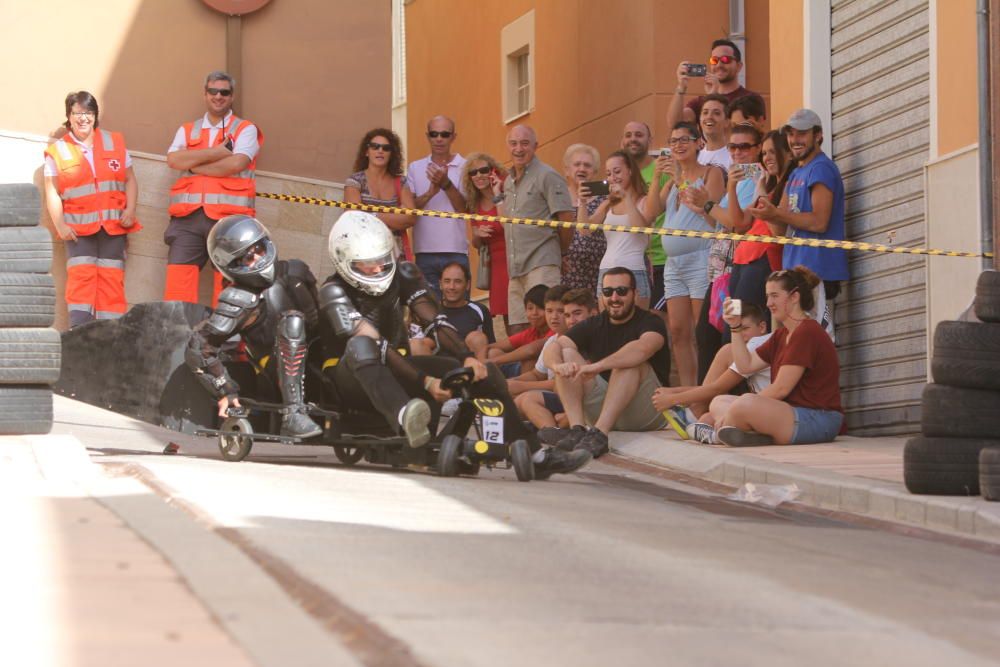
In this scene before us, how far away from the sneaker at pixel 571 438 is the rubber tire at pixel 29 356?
369 cm

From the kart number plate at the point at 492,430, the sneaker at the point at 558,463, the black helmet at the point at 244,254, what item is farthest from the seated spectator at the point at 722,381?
the black helmet at the point at 244,254

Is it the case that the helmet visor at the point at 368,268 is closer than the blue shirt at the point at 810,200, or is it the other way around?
the helmet visor at the point at 368,268

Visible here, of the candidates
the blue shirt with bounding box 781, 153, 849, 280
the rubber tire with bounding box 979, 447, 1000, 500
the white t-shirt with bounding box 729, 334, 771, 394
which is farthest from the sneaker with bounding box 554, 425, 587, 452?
the rubber tire with bounding box 979, 447, 1000, 500

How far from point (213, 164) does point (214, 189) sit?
22 centimetres

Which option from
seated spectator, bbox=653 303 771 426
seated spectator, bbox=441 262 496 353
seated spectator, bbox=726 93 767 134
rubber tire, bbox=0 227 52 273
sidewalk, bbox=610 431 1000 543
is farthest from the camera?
seated spectator, bbox=441 262 496 353

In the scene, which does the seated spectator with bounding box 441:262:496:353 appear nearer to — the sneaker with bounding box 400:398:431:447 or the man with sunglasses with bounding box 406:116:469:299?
the man with sunglasses with bounding box 406:116:469:299

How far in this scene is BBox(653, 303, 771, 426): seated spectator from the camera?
1434 cm

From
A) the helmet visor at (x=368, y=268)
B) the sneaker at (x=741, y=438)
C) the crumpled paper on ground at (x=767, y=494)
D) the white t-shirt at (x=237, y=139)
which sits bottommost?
the crumpled paper on ground at (x=767, y=494)

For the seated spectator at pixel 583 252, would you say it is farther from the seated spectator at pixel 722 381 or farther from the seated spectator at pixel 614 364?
the seated spectator at pixel 722 381

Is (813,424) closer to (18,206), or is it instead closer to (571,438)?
(571,438)

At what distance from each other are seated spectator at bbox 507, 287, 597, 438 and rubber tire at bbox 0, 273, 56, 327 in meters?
3.89

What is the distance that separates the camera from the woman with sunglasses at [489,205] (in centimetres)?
1747

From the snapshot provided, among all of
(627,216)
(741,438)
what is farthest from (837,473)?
(627,216)

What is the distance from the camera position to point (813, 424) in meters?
13.7
